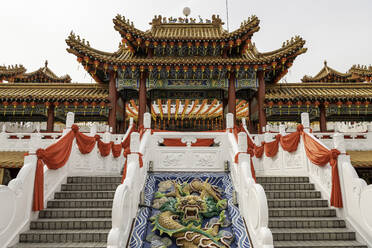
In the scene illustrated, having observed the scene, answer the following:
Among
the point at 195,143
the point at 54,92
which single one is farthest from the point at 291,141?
the point at 54,92

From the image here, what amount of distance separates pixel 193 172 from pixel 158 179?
1.00 m

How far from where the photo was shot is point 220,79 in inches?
508

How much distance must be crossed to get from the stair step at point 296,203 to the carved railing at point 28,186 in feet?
16.3

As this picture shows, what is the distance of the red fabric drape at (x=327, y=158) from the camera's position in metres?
5.21

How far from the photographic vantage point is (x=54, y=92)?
42.2 feet

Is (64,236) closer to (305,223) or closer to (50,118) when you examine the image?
(305,223)

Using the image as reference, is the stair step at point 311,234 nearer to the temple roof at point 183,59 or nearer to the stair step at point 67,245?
the stair step at point 67,245

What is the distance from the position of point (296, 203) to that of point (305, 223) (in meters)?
0.60

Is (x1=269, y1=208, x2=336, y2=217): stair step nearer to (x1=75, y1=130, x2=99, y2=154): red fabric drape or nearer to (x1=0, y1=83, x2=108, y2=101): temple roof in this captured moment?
(x1=75, y1=130, x2=99, y2=154): red fabric drape

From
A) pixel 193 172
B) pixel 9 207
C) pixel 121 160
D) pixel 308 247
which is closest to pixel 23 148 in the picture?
pixel 121 160

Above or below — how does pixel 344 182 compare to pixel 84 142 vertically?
below

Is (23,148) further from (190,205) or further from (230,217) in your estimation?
(230,217)

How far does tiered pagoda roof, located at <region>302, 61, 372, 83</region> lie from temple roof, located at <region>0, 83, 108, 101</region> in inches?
604

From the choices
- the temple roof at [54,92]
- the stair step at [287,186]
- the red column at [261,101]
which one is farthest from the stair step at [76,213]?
the red column at [261,101]
